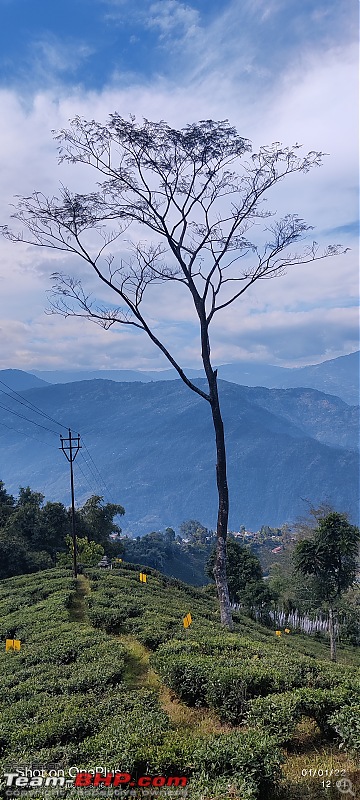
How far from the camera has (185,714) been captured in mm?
6242

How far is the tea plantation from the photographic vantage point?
431 centimetres

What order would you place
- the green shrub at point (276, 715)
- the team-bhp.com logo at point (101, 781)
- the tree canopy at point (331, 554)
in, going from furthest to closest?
the tree canopy at point (331, 554) → the green shrub at point (276, 715) → the team-bhp.com logo at point (101, 781)

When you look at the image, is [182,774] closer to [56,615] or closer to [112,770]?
[112,770]

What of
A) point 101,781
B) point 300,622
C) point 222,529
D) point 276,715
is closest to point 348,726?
point 276,715

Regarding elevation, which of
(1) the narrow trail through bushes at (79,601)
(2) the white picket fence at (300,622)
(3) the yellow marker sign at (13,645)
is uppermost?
(3) the yellow marker sign at (13,645)

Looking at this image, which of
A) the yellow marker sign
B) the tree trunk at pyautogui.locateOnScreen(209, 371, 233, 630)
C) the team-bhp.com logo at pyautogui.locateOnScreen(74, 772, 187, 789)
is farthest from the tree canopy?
the team-bhp.com logo at pyautogui.locateOnScreen(74, 772, 187, 789)

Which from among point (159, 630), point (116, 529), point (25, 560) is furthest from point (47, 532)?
point (159, 630)

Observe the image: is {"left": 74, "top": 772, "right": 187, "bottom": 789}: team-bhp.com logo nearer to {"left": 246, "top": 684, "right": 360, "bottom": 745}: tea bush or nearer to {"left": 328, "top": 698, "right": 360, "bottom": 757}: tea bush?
{"left": 246, "top": 684, "right": 360, "bottom": 745}: tea bush

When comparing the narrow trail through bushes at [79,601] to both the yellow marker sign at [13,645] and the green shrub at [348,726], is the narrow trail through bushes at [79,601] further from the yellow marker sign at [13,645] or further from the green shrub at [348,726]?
the green shrub at [348,726]

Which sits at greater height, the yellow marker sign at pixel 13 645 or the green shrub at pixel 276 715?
the green shrub at pixel 276 715

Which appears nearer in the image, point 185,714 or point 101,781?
point 101,781

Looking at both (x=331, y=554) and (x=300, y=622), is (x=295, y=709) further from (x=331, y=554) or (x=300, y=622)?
(x=300, y=622)

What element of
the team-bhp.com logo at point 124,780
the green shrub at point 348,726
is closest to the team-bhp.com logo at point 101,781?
the team-bhp.com logo at point 124,780

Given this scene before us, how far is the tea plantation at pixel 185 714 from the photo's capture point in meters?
4.31
